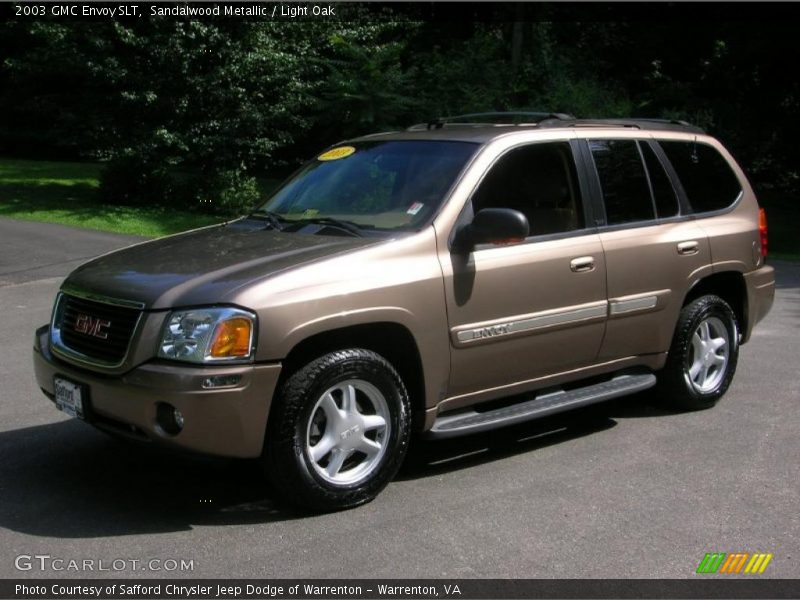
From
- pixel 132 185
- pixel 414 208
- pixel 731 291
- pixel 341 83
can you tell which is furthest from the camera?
pixel 341 83

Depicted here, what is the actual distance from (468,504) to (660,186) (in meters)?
2.72

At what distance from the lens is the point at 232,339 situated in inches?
174

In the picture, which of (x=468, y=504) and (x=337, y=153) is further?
(x=337, y=153)

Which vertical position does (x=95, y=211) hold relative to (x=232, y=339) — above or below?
below

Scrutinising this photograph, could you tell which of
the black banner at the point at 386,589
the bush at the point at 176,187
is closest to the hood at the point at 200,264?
the black banner at the point at 386,589

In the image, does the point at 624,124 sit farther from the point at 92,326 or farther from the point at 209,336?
the point at 92,326

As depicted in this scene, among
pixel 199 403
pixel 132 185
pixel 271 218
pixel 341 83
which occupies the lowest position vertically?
pixel 132 185

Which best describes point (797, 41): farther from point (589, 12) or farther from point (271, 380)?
point (271, 380)

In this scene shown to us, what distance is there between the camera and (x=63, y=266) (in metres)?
13.5

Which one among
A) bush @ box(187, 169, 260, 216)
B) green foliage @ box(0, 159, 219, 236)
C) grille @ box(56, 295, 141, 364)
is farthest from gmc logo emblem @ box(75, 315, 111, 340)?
bush @ box(187, 169, 260, 216)

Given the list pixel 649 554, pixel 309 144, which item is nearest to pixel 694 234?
pixel 649 554

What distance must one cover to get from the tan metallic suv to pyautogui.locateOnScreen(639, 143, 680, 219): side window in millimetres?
14

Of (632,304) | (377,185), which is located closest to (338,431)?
(377,185)
